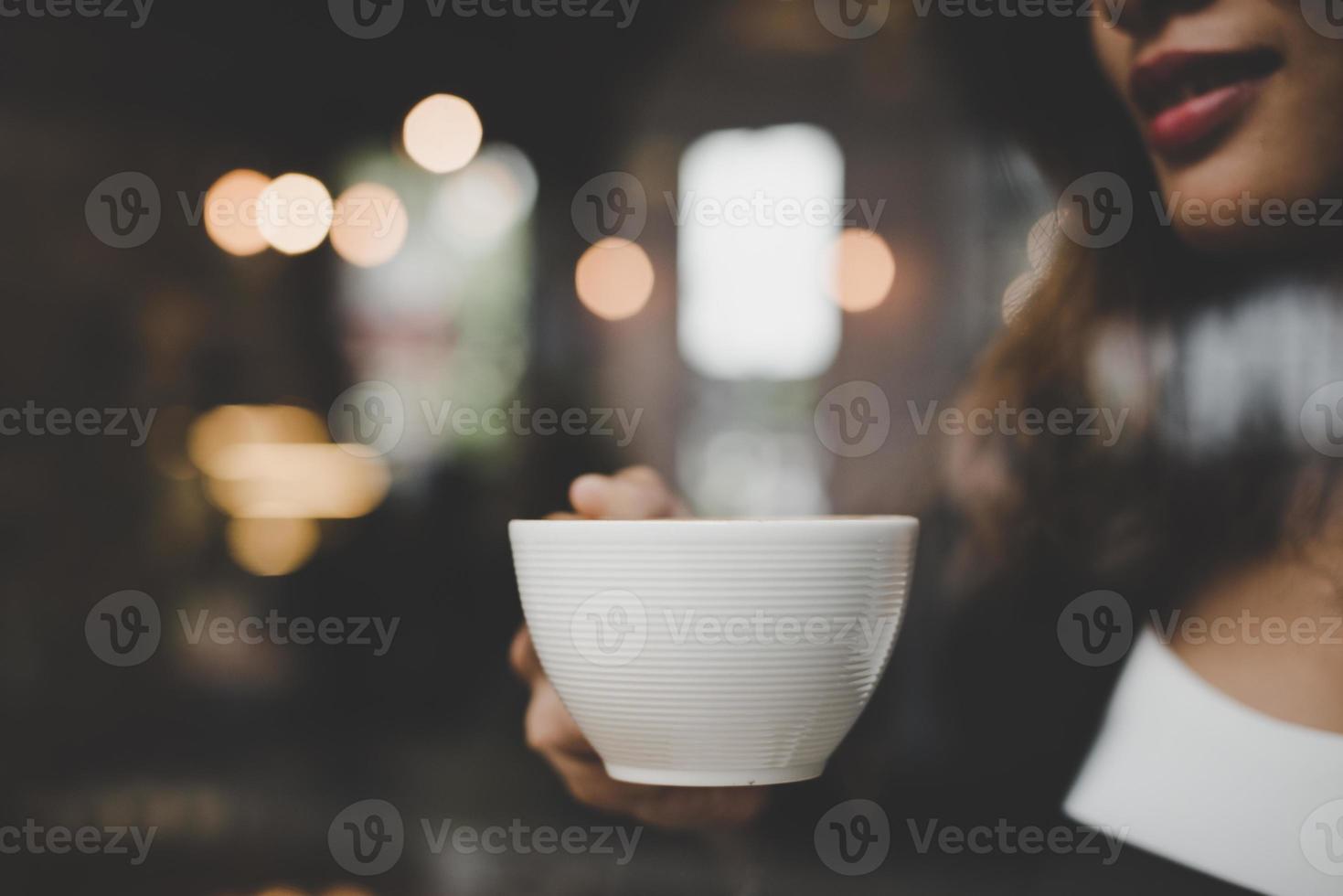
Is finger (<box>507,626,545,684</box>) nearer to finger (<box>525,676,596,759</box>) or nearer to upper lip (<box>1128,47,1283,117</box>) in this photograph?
finger (<box>525,676,596,759</box>)

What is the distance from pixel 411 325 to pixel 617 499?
21 centimetres

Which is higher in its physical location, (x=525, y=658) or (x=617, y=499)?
(x=617, y=499)

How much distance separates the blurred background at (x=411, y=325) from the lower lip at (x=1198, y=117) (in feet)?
0.29

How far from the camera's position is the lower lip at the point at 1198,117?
77cm

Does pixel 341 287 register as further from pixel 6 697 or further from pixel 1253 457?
pixel 1253 457

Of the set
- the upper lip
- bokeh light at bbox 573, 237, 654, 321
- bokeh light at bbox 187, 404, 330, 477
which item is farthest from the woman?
bokeh light at bbox 187, 404, 330, 477

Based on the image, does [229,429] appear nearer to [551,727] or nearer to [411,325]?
[411,325]

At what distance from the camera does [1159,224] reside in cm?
82

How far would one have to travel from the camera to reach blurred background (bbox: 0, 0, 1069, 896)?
0.81 metres

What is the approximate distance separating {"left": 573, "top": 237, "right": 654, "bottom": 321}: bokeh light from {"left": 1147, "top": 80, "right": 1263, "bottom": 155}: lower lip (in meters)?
0.35

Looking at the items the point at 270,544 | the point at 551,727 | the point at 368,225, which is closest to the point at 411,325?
the point at 368,225

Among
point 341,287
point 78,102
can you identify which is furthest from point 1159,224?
point 78,102

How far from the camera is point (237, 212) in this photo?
0.83 metres

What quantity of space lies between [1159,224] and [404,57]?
1.76 ft
